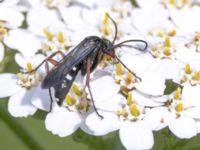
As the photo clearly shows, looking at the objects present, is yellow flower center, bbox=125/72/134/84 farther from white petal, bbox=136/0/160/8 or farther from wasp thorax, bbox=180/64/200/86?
white petal, bbox=136/0/160/8

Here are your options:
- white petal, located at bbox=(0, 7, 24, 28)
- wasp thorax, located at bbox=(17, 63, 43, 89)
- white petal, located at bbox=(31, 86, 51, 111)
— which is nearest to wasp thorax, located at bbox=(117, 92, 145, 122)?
white petal, located at bbox=(31, 86, 51, 111)

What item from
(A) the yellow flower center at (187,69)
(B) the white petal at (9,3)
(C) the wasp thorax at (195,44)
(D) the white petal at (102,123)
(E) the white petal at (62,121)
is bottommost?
(E) the white petal at (62,121)

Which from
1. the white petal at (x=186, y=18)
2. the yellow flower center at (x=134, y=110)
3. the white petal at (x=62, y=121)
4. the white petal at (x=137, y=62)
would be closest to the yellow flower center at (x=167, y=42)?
the white petal at (x=137, y=62)

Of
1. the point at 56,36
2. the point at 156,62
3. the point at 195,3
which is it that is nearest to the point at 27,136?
the point at 56,36

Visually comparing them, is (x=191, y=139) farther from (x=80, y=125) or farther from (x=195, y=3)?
(x=195, y=3)

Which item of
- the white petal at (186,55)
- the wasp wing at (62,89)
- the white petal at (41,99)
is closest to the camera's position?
the wasp wing at (62,89)

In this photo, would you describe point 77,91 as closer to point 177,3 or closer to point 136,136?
point 136,136

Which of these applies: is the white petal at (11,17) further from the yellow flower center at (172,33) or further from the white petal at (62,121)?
the yellow flower center at (172,33)
